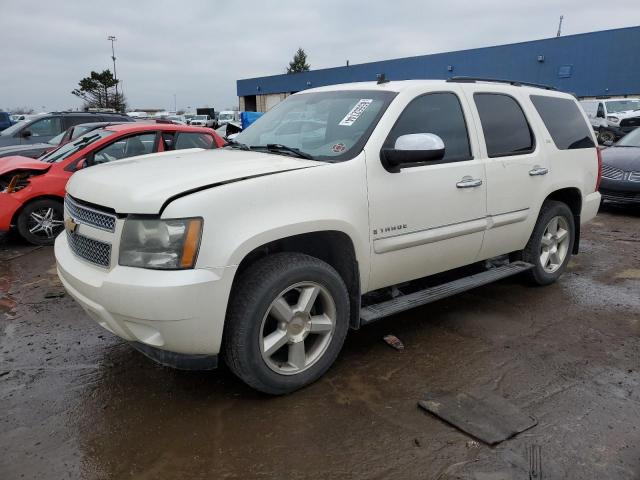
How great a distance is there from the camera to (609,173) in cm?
859

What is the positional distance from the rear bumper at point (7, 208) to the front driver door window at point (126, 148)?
1068 mm

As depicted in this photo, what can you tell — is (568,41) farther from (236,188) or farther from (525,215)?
(236,188)

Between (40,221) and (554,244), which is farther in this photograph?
(40,221)

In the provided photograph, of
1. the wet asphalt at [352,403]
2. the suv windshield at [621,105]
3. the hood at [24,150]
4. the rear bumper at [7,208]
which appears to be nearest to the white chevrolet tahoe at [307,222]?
the wet asphalt at [352,403]

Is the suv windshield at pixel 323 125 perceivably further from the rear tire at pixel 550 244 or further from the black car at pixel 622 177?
the black car at pixel 622 177

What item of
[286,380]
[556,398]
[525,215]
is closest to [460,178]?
[525,215]

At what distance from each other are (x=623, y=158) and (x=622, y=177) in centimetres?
50

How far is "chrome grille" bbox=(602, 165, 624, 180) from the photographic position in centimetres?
844

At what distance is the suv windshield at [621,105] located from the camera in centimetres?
2077

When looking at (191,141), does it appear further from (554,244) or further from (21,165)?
(554,244)

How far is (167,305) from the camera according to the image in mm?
2502

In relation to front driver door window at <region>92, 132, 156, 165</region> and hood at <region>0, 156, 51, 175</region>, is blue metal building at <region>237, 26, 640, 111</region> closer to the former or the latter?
front driver door window at <region>92, 132, 156, 165</region>

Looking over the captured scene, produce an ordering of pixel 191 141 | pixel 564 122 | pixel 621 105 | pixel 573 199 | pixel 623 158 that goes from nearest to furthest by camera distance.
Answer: pixel 564 122 → pixel 573 199 → pixel 191 141 → pixel 623 158 → pixel 621 105

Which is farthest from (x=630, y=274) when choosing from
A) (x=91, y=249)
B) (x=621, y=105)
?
(x=621, y=105)
